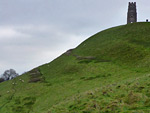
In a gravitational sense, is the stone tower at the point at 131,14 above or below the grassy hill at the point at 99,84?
above

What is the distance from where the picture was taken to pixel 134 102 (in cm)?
1650

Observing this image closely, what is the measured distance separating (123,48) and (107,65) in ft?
35.0

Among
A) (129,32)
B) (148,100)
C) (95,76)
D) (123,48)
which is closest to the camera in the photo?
(148,100)

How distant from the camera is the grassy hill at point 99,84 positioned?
17875 mm

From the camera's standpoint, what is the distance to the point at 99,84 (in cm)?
3497

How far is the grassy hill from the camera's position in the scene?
17.9 metres

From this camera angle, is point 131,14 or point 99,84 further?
point 131,14

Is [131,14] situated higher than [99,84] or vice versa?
[131,14]

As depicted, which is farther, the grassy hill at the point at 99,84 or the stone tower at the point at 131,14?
the stone tower at the point at 131,14

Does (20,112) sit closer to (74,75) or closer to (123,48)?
(74,75)

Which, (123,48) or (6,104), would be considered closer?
(6,104)

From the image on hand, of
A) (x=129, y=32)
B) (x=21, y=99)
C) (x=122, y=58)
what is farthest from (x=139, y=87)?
(x=129, y=32)

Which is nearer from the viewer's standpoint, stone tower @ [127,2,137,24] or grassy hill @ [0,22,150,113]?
grassy hill @ [0,22,150,113]

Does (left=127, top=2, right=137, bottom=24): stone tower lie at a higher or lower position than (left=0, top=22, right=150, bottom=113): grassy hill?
higher
